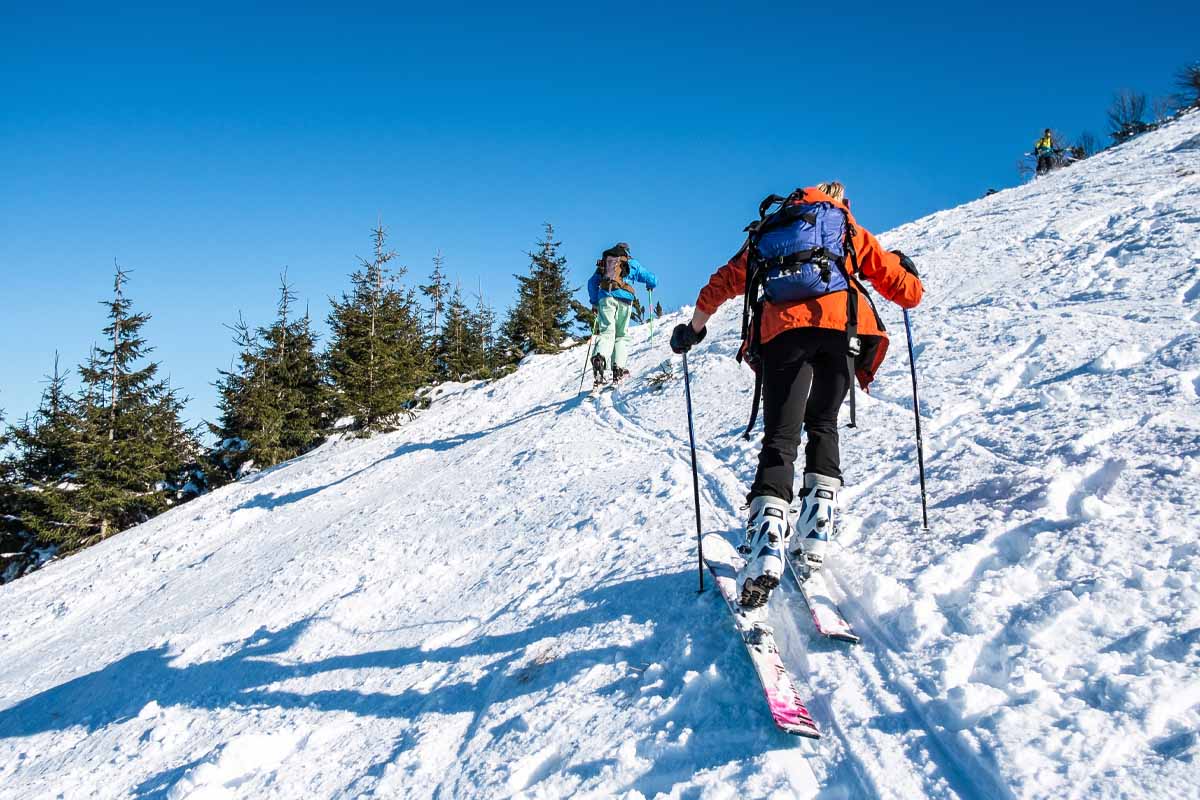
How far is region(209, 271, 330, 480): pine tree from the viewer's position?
23719 millimetres

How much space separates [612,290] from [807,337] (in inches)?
333

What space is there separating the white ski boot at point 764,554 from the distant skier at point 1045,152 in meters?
28.4

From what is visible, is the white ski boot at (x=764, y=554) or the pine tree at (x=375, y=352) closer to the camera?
the white ski boot at (x=764, y=554)

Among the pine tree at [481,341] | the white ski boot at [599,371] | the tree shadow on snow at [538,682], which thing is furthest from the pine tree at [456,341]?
the tree shadow on snow at [538,682]

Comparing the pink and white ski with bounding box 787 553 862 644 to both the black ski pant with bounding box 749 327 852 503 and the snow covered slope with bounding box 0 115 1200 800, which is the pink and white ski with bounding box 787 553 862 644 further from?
the black ski pant with bounding box 749 327 852 503

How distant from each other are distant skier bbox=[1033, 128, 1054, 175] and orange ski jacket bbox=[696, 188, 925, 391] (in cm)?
2707

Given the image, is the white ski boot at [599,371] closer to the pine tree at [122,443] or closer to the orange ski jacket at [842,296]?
the orange ski jacket at [842,296]

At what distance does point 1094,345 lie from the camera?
5.75 m

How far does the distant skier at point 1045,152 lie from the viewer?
2420 cm

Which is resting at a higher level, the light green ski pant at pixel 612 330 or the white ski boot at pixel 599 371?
the light green ski pant at pixel 612 330

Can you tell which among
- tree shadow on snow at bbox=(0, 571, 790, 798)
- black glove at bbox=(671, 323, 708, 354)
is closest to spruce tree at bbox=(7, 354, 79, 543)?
tree shadow on snow at bbox=(0, 571, 790, 798)

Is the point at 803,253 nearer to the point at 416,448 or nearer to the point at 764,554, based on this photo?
the point at 764,554

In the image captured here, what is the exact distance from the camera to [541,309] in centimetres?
2609

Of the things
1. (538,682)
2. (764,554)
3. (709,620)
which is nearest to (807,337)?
(764,554)
